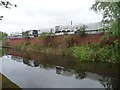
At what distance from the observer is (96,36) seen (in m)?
31.7

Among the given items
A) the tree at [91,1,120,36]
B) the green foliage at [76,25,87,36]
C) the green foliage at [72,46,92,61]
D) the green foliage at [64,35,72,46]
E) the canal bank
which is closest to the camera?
the tree at [91,1,120,36]

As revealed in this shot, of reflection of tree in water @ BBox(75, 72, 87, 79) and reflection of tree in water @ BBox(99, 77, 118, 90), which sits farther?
reflection of tree in water @ BBox(75, 72, 87, 79)

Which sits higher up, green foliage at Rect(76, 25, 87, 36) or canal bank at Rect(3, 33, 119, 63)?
green foliage at Rect(76, 25, 87, 36)

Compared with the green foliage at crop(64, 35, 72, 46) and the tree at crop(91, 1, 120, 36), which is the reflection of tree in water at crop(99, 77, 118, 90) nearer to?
the tree at crop(91, 1, 120, 36)

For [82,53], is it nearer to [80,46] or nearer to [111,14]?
[80,46]

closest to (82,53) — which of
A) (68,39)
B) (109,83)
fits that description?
(68,39)

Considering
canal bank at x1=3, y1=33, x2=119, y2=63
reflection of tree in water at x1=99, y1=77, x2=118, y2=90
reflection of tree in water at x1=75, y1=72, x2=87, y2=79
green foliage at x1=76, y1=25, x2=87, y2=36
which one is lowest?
reflection of tree in water at x1=75, y1=72, x2=87, y2=79

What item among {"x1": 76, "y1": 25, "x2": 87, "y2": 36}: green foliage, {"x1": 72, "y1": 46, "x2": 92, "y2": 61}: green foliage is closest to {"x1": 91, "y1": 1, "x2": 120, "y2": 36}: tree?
{"x1": 72, "y1": 46, "x2": 92, "y2": 61}: green foliage

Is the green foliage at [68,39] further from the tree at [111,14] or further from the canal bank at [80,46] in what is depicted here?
the tree at [111,14]

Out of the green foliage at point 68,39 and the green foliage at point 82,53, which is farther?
the green foliage at point 68,39

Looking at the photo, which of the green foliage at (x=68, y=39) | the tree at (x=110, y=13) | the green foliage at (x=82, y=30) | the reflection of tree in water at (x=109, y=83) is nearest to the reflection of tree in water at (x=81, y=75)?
the reflection of tree in water at (x=109, y=83)

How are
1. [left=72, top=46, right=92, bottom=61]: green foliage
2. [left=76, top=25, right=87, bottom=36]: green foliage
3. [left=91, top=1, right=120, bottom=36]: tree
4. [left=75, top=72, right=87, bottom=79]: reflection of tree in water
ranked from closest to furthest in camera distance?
[left=75, top=72, right=87, bottom=79]: reflection of tree in water, [left=91, top=1, right=120, bottom=36]: tree, [left=72, top=46, right=92, bottom=61]: green foliage, [left=76, top=25, right=87, bottom=36]: green foliage

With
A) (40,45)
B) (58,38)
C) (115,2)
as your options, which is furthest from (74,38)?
(115,2)

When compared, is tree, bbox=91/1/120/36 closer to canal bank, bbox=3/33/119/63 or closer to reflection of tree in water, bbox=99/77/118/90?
canal bank, bbox=3/33/119/63
